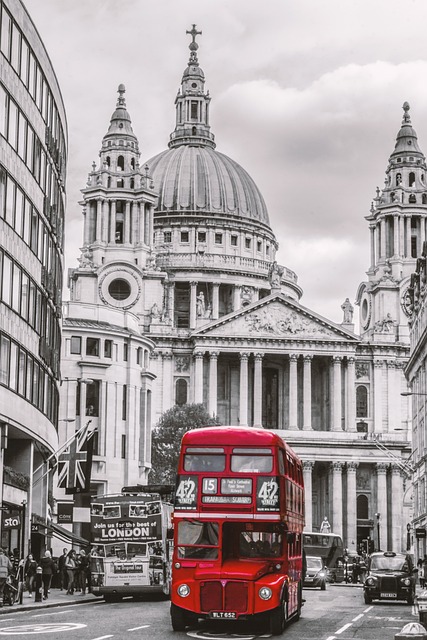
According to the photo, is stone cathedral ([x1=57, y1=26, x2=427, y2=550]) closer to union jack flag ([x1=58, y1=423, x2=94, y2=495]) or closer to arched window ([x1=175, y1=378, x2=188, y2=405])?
arched window ([x1=175, y1=378, x2=188, y2=405])

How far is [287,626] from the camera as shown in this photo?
112 feet

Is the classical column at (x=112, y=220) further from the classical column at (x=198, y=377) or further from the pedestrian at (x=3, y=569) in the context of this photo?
the pedestrian at (x=3, y=569)

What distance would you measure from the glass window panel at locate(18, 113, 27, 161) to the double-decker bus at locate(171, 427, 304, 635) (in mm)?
23738

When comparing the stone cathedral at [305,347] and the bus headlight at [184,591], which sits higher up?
the stone cathedral at [305,347]

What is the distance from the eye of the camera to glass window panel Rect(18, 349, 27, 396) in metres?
53.4

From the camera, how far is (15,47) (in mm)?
51469

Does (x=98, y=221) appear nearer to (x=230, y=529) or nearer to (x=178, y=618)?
(x=230, y=529)

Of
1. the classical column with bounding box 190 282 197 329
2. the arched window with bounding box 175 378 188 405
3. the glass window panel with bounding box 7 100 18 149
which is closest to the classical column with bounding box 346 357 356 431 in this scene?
the arched window with bounding box 175 378 188 405

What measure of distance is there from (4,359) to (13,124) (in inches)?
370

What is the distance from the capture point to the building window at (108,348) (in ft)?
330

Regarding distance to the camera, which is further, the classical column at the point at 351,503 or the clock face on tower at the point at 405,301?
the clock face on tower at the point at 405,301

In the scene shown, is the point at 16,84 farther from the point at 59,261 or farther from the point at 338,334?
the point at 338,334

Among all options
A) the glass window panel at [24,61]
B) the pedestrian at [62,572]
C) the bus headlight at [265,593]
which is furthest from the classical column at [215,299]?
the bus headlight at [265,593]

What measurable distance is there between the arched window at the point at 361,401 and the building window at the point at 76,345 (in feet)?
186
